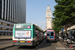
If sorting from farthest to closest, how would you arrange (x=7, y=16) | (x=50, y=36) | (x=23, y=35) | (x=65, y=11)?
(x=7, y=16), (x=65, y=11), (x=50, y=36), (x=23, y=35)

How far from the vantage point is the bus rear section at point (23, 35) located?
1112 centimetres

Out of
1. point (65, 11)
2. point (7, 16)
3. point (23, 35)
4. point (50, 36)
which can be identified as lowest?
point (50, 36)

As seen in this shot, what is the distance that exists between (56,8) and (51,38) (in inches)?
272

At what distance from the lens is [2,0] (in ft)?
148

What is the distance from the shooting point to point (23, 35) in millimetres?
11320

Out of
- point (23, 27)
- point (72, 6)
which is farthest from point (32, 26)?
point (72, 6)

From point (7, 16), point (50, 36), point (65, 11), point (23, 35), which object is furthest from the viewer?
point (7, 16)

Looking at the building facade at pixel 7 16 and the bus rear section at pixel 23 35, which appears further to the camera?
the building facade at pixel 7 16

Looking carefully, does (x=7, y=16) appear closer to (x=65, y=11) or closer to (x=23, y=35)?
(x=65, y=11)

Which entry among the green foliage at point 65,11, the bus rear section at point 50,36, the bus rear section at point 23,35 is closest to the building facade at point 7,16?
the bus rear section at point 50,36

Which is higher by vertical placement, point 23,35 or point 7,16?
point 7,16

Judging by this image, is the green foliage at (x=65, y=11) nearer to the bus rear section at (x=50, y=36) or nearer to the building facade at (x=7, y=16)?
the bus rear section at (x=50, y=36)

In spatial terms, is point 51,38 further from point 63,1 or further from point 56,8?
point 63,1

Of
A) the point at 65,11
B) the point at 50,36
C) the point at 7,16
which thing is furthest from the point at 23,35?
the point at 7,16
